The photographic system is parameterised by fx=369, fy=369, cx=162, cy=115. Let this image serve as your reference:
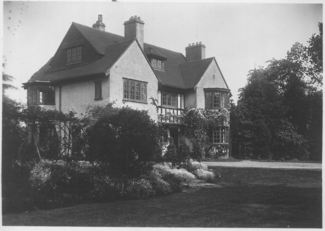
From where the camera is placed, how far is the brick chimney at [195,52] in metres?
31.4

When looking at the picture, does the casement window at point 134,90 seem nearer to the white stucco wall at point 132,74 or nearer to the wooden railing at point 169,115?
the white stucco wall at point 132,74

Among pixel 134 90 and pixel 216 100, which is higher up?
pixel 134 90

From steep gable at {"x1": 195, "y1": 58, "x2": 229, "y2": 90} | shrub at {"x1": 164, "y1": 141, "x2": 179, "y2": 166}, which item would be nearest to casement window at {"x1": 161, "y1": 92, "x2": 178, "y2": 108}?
steep gable at {"x1": 195, "y1": 58, "x2": 229, "y2": 90}

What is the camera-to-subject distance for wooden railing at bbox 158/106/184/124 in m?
25.5

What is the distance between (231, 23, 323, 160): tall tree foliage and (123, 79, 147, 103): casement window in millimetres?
6740

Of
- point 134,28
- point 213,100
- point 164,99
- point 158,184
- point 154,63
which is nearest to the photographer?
point 158,184

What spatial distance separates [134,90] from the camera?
2231cm

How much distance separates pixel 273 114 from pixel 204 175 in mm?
9452

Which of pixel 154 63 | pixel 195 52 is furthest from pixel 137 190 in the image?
pixel 195 52

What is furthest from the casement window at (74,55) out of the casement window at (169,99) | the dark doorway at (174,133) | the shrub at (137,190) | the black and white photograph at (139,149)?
the shrub at (137,190)

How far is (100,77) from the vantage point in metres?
21.0

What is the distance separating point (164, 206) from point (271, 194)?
3.77m

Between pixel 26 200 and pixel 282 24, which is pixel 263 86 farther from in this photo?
pixel 26 200

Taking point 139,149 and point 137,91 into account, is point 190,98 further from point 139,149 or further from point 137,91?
point 139,149
